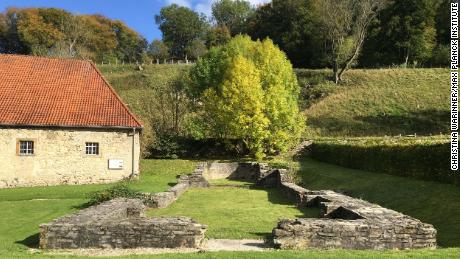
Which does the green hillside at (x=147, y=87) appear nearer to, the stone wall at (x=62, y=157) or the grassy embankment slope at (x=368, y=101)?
the grassy embankment slope at (x=368, y=101)

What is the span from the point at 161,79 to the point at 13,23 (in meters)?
44.6

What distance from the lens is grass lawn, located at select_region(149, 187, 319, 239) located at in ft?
40.8

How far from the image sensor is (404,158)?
70.2 ft

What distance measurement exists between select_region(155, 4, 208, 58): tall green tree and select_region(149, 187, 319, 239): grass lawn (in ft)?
267

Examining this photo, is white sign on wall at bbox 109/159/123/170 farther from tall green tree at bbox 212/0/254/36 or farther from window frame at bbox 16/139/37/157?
tall green tree at bbox 212/0/254/36

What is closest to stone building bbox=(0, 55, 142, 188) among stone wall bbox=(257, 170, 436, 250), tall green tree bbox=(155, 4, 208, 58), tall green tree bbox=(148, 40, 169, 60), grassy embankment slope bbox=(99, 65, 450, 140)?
grassy embankment slope bbox=(99, 65, 450, 140)

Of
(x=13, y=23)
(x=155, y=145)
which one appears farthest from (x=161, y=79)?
(x=13, y=23)

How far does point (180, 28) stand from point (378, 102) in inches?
2418

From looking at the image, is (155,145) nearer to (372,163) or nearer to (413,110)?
(372,163)

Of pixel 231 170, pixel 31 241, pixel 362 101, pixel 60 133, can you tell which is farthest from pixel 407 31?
pixel 31 241

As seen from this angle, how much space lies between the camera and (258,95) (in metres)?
33.7

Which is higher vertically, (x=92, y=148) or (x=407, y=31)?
(x=407, y=31)

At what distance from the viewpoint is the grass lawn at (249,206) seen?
9375 mm

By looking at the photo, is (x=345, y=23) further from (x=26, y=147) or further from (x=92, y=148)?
(x=26, y=147)
